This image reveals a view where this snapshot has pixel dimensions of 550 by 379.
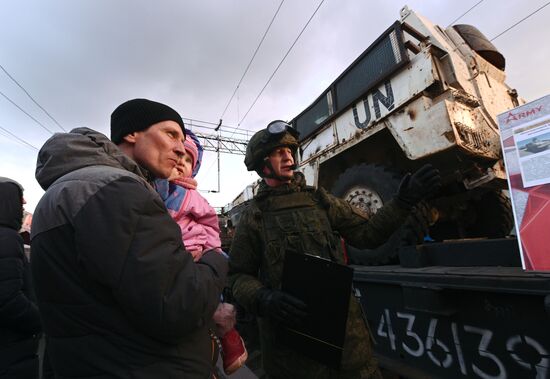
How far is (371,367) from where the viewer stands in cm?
145

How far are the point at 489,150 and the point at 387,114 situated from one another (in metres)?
0.98

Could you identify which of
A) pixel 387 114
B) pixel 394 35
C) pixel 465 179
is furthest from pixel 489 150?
pixel 394 35

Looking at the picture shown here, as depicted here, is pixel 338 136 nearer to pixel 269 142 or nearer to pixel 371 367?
pixel 269 142

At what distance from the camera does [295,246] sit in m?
1.59

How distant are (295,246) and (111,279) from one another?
105 cm

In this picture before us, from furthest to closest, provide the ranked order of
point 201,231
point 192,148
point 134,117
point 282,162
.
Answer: point 282,162 < point 192,148 < point 201,231 < point 134,117

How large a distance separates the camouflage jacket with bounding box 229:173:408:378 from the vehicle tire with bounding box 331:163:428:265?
102 cm

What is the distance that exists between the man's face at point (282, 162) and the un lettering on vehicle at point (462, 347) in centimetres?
118

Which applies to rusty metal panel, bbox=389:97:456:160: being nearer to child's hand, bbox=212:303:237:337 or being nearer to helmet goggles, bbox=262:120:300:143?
helmet goggles, bbox=262:120:300:143

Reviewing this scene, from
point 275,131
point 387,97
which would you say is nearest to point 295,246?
point 275,131

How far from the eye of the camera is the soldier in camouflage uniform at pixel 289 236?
1.38 meters

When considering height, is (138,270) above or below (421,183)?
below

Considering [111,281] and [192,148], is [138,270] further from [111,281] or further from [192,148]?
[192,148]

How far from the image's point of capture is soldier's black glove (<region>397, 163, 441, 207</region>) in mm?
1428
